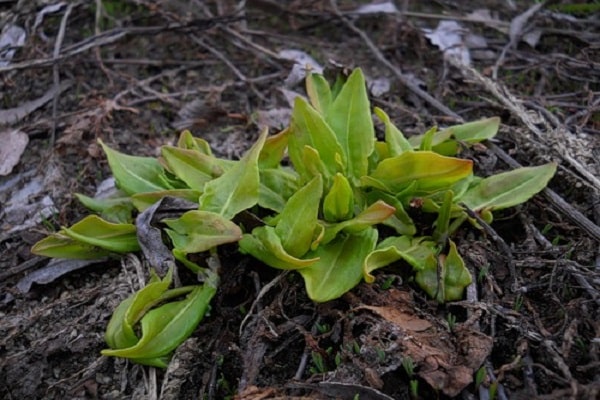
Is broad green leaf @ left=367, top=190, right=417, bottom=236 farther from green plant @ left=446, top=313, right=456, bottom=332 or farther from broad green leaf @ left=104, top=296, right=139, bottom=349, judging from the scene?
broad green leaf @ left=104, top=296, right=139, bottom=349

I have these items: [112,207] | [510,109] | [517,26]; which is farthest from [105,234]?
[517,26]

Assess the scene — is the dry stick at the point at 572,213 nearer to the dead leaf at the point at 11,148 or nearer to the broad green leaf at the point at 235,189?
the broad green leaf at the point at 235,189

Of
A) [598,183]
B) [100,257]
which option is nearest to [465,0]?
[598,183]

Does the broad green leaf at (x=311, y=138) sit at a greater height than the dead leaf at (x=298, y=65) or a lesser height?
greater

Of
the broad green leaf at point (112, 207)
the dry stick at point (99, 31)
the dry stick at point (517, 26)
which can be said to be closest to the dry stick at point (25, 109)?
the dry stick at point (99, 31)

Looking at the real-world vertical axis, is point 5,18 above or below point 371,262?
above

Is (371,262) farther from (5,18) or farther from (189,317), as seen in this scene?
(5,18)
